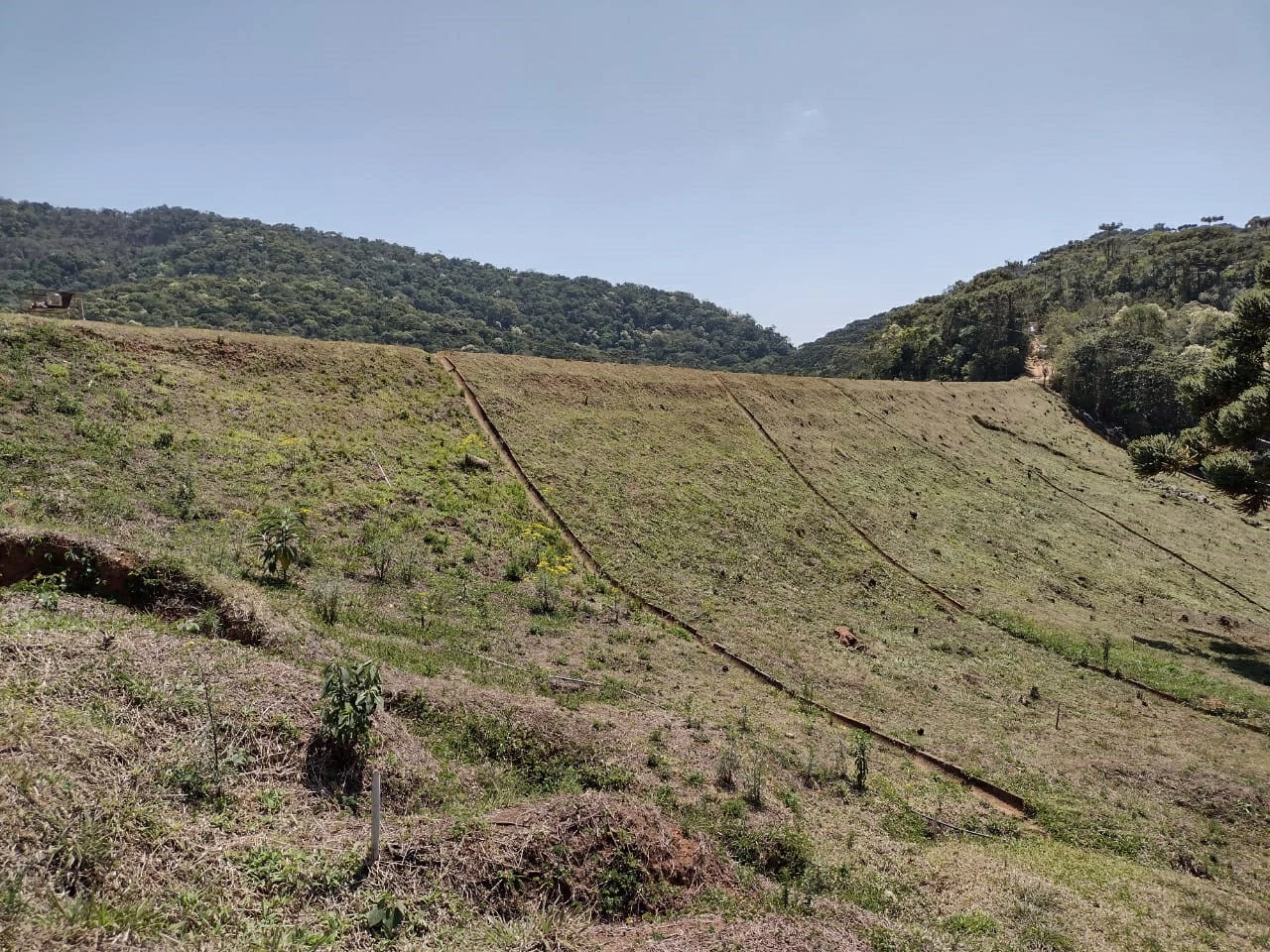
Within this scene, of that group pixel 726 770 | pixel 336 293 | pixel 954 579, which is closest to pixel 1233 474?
pixel 954 579

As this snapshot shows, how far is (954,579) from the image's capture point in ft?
82.4

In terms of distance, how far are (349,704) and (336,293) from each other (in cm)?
9706

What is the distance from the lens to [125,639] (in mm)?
8656

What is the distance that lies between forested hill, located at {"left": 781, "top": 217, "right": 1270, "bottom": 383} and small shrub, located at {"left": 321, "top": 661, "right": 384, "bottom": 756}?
65.1 metres

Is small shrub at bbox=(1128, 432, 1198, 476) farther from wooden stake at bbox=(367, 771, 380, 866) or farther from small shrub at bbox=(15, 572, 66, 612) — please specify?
small shrub at bbox=(15, 572, 66, 612)

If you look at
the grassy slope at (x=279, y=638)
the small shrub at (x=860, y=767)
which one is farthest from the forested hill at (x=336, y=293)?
the small shrub at (x=860, y=767)

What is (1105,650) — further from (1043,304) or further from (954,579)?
(1043,304)

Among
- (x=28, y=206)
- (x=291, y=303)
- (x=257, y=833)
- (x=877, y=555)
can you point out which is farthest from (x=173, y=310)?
(x=28, y=206)

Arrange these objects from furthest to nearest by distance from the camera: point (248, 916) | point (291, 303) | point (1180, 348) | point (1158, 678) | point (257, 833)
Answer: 1. point (291, 303)
2. point (1180, 348)
3. point (1158, 678)
4. point (257, 833)
5. point (248, 916)

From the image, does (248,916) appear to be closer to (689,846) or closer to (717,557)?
(689,846)

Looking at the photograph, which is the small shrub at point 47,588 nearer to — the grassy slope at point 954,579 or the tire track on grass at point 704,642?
the grassy slope at point 954,579

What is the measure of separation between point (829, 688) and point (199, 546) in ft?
45.2

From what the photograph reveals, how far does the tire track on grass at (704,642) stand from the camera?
1266cm

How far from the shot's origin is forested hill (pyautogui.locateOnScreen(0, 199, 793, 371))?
7225 cm
